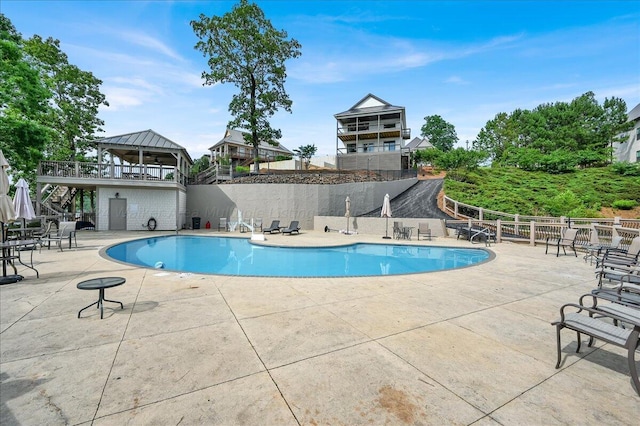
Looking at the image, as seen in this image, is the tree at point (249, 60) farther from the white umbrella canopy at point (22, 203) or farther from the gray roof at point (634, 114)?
the gray roof at point (634, 114)

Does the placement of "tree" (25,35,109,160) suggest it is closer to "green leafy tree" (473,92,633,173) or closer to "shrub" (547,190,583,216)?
"shrub" (547,190,583,216)

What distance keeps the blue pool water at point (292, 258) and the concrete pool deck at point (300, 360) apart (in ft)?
10.4

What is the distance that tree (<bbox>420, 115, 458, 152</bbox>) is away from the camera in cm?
6575

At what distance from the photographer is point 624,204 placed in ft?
63.1

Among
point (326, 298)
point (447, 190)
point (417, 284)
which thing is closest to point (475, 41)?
point (447, 190)

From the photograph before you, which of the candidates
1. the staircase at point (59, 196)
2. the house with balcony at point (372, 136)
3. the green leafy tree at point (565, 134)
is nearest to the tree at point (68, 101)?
the staircase at point (59, 196)

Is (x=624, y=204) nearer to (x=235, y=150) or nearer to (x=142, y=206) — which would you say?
(x=142, y=206)

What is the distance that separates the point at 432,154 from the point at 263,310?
120ft

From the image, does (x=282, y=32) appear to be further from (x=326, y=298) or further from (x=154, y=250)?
(x=326, y=298)

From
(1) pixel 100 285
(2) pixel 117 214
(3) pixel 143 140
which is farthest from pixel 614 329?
(3) pixel 143 140

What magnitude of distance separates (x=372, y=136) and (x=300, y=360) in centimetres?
3610

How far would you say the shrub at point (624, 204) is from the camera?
19.2 meters

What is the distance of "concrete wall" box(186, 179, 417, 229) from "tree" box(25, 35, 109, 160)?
11033 mm

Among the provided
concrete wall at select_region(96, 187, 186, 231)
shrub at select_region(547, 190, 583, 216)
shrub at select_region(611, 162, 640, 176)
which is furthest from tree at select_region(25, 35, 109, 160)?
shrub at select_region(611, 162, 640, 176)
